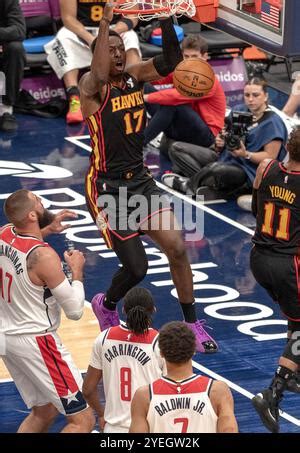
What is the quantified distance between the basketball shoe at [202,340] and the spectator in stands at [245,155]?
3153mm

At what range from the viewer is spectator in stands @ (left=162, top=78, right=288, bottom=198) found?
41.1 ft

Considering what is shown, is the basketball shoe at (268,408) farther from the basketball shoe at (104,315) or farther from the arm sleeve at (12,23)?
the arm sleeve at (12,23)

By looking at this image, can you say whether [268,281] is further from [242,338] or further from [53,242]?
[53,242]

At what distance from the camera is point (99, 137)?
9625 millimetres

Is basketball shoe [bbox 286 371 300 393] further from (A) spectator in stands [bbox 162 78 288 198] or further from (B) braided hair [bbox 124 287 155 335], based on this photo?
(A) spectator in stands [bbox 162 78 288 198]

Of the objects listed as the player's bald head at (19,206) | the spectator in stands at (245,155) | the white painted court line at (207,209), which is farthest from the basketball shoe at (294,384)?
the spectator in stands at (245,155)

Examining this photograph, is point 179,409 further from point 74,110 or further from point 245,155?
point 74,110

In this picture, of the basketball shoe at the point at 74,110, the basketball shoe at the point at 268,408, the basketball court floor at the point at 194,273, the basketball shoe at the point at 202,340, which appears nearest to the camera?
the basketball shoe at the point at 268,408

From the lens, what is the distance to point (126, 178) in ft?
31.8

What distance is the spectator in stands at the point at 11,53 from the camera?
15062 millimetres

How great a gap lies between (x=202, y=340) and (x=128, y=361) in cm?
221

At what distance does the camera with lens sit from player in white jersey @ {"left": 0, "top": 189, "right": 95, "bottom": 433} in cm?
467

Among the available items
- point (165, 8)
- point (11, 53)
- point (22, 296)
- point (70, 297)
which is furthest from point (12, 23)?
point (70, 297)
